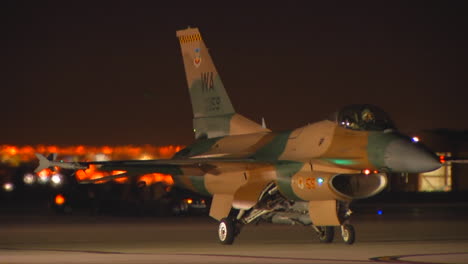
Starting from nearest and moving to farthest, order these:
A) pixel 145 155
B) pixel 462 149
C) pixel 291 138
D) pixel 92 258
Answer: pixel 92 258 → pixel 291 138 → pixel 145 155 → pixel 462 149

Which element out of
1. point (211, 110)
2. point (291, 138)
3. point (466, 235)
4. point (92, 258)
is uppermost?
point (211, 110)

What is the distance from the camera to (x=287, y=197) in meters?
18.3

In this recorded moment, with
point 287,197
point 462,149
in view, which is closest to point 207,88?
point 287,197

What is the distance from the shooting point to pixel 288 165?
18.2 metres

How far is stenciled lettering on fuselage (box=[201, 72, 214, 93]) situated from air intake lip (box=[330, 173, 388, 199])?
6.03 m

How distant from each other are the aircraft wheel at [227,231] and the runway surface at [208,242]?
0.65 feet

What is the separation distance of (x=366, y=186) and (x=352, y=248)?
51.6 inches

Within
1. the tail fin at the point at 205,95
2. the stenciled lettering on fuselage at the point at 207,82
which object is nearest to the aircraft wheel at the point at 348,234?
the tail fin at the point at 205,95

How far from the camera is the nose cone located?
16297mm

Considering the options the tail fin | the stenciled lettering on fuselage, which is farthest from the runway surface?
the stenciled lettering on fuselage

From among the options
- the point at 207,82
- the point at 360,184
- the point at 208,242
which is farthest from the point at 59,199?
the point at 360,184

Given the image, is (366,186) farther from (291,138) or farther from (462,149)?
(462,149)

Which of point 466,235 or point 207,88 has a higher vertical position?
→ point 207,88

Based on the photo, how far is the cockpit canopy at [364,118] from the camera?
17188mm
